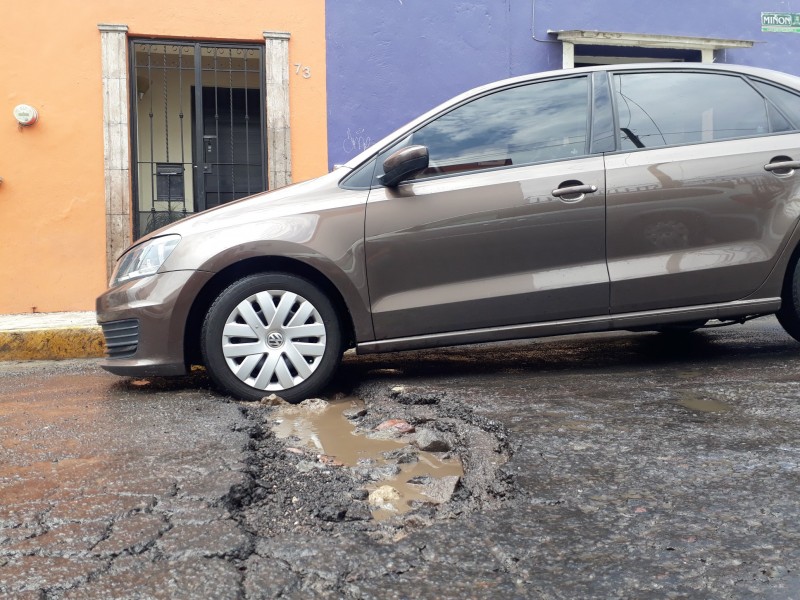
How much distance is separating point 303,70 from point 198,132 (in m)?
1.31

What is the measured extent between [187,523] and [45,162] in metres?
7.06

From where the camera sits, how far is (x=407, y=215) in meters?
4.02

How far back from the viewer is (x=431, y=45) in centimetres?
886

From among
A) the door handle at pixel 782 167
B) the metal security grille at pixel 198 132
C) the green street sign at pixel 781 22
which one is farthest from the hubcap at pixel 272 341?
the green street sign at pixel 781 22

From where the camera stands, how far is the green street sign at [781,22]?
9.60 metres

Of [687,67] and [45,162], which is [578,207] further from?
[45,162]

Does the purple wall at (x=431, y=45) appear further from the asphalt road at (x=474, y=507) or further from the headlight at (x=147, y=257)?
the asphalt road at (x=474, y=507)

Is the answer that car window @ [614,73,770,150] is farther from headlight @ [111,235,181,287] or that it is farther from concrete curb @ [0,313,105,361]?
concrete curb @ [0,313,105,361]

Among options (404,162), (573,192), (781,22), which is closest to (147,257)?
(404,162)

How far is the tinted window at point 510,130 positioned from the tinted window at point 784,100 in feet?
3.31

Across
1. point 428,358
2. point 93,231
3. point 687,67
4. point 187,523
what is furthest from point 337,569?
point 93,231

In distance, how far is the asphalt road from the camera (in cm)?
182

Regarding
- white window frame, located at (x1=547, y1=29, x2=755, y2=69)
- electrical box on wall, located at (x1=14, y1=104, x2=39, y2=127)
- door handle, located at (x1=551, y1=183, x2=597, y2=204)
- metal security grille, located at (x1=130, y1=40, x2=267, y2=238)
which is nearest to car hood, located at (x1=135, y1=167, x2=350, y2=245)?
door handle, located at (x1=551, y1=183, x2=597, y2=204)

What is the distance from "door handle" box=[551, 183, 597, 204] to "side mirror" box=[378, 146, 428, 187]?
684 millimetres
